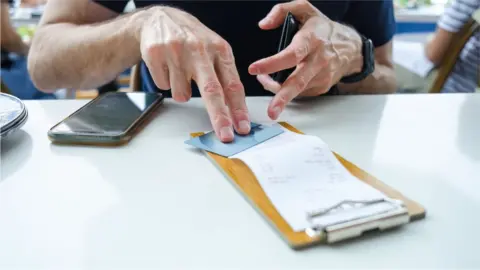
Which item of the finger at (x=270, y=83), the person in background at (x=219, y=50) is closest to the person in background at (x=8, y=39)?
the person in background at (x=219, y=50)

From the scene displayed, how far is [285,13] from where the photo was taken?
670 millimetres

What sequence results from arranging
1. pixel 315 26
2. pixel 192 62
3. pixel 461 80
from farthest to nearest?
pixel 461 80 → pixel 315 26 → pixel 192 62

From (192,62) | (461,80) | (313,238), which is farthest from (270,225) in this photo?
(461,80)

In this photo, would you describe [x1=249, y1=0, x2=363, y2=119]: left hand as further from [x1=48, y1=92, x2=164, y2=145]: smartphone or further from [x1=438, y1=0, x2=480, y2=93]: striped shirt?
[x1=438, y1=0, x2=480, y2=93]: striped shirt

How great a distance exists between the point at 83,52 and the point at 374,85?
1.74ft

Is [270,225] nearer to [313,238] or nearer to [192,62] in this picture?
[313,238]

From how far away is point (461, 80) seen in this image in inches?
54.3

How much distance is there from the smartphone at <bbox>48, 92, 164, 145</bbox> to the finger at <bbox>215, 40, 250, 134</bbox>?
0.40 ft

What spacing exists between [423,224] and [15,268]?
318 millimetres

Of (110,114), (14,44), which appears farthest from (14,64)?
(110,114)

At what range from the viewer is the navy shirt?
910 mm

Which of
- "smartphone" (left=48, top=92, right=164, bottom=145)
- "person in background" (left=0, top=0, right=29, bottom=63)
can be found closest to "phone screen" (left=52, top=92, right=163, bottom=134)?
"smartphone" (left=48, top=92, right=164, bottom=145)

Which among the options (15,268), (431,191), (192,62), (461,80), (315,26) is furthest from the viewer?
(461,80)

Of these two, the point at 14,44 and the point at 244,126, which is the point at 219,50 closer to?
the point at 244,126
